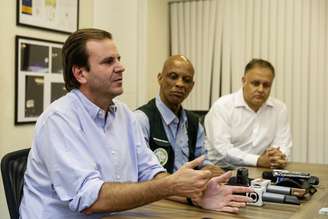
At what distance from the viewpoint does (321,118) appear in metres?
3.87

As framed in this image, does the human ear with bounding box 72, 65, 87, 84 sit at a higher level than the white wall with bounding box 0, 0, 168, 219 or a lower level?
lower

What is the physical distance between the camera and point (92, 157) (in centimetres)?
154

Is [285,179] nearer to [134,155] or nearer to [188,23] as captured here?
[134,155]

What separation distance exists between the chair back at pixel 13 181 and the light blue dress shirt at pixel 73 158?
38mm

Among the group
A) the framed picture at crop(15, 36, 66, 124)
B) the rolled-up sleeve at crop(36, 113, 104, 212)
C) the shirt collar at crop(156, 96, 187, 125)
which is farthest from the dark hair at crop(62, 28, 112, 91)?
the framed picture at crop(15, 36, 66, 124)

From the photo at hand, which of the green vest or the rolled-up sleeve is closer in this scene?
the rolled-up sleeve

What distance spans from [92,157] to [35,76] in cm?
168

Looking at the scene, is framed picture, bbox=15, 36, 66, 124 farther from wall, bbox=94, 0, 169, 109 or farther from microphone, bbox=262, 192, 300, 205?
microphone, bbox=262, 192, 300, 205

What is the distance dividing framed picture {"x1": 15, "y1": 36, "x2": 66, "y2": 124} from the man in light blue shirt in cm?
133

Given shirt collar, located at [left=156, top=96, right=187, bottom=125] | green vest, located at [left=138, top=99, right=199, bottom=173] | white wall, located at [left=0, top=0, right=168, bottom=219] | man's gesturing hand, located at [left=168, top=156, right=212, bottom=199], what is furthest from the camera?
white wall, located at [left=0, top=0, right=168, bottom=219]

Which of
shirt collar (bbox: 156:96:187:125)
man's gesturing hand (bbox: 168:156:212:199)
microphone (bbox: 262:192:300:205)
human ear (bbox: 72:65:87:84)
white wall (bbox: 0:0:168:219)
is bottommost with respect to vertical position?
microphone (bbox: 262:192:300:205)

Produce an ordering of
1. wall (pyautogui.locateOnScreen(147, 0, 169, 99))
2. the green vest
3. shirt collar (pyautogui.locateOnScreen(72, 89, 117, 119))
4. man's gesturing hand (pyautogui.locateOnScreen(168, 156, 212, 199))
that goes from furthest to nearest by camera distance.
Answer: wall (pyautogui.locateOnScreen(147, 0, 169, 99)) < the green vest < shirt collar (pyautogui.locateOnScreen(72, 89, 117, 119)) < man's gesturing hand (pyautogui.locateOnScreen(168, 156, 212, 199))

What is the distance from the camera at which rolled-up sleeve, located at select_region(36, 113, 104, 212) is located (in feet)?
4.62

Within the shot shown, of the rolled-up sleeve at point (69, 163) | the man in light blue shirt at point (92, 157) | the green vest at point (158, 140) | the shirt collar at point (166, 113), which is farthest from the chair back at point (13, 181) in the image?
the shirt collar at point (166, 113)
